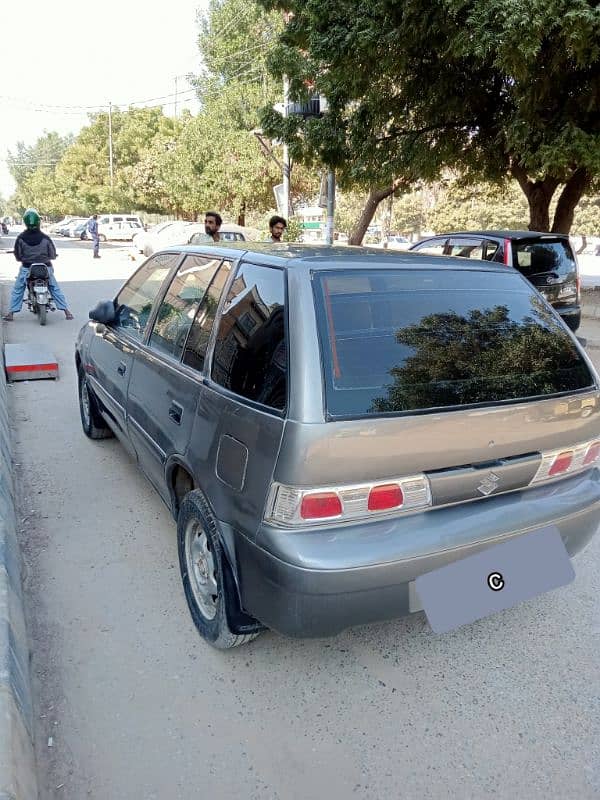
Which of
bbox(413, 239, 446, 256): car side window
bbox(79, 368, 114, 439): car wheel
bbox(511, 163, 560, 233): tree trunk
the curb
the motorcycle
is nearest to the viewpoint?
the curb

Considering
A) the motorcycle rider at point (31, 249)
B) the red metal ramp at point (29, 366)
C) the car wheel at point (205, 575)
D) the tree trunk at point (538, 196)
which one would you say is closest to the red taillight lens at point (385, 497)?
the car wheel at point (205, 575)

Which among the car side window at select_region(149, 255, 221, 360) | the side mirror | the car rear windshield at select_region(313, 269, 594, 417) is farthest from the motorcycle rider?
the car rear windshield at select_region(313, 269, 594, 417)

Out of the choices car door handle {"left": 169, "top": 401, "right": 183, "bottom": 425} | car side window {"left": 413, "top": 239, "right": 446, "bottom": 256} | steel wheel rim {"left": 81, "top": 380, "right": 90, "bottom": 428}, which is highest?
car side window {"left": 413, "top": 239, "right": 446, "bottom": 256}

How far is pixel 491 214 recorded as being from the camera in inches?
1613

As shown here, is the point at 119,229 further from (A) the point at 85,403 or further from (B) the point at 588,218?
(A) the point at 85,403

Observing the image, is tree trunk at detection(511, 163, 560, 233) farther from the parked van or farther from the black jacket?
the parked van

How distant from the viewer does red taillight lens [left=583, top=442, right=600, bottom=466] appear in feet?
8.78

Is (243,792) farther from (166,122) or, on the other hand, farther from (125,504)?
(166,122)

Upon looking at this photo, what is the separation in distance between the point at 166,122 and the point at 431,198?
19918 millimetres

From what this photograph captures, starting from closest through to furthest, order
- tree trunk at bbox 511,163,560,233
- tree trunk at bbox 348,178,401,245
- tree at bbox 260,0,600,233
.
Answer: tree at bbox 260,0,600,233 → tree trunk at bbox 511,163,560,233 → tree trunk at bbox 348,178,401,245

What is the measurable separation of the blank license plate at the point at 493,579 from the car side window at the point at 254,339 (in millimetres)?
889

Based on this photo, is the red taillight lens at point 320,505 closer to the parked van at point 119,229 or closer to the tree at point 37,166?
the parked van at point 119,229

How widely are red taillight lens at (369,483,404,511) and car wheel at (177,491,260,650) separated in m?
0.66

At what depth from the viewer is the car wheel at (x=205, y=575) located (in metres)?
2.43
